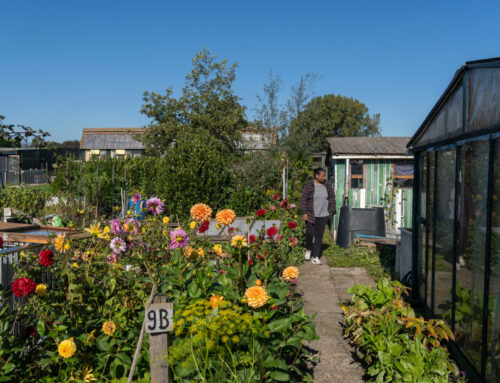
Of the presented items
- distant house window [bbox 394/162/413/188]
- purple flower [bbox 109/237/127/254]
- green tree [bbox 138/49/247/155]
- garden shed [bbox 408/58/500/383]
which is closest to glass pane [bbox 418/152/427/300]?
garden shed [bbox 408/58/500/383]

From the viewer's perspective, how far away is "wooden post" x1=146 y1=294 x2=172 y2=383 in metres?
1.87

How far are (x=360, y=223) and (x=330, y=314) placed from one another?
4146 mm

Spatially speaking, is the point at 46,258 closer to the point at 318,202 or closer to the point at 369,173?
the point at 318,202

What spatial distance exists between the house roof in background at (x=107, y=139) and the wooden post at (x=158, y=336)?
45.9 metres

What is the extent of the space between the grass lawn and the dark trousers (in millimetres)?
372

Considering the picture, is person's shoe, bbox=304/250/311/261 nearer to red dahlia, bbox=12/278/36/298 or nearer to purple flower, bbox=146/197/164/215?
purple flower, bbox=146/197/164/215

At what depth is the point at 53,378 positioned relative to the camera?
7.12ft

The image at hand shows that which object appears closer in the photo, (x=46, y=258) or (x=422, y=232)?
(x=46, y=258)

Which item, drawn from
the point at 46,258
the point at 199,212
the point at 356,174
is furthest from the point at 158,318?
the point at 356,174

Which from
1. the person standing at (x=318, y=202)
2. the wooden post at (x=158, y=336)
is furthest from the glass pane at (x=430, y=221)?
the wooden post at (x=158, y=336)

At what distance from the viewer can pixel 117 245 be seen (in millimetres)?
3332

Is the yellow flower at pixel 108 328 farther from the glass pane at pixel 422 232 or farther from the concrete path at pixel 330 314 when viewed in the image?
the glass pane at pixel 422 232

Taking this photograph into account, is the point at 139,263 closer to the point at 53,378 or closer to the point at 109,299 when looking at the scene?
the point at 109,299

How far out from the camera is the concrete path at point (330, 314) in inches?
130
